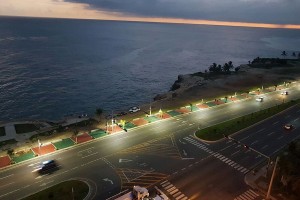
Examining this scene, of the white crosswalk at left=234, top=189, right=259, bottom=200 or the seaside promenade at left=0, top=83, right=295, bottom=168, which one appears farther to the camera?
the seaside promenade at left=0, top=83, right=295, bottom=168

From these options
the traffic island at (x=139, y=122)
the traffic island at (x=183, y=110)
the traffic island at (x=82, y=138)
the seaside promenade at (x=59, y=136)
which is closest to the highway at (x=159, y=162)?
the traffic island at (x=82, y=138)

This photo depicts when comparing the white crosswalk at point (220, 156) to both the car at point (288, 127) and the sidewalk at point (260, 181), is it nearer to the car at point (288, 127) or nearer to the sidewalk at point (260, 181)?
the sidewalk at point (260, 181)

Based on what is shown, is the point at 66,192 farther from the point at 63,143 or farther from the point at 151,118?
the point at 151,118

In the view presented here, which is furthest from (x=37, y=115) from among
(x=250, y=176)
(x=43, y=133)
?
(x=250, y=176)

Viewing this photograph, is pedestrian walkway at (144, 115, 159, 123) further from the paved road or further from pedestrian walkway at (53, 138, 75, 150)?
pedestrian walkway at (53, 138, 75, 150)

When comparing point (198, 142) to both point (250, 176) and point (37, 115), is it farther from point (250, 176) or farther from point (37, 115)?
point (37, 115)

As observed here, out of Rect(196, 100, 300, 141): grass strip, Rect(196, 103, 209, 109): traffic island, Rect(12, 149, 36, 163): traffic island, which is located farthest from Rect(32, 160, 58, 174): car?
Rect(196, 103, 209, 109): traffic island

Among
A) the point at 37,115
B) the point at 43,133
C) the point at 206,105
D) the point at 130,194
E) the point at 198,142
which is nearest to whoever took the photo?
the point at 130,194
